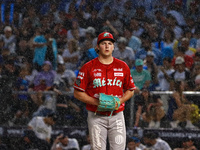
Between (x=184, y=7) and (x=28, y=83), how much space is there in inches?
194

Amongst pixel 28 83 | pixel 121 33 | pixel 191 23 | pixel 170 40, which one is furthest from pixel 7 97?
pixel 191 23

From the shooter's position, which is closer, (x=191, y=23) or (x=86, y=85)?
(x=86, y=85)

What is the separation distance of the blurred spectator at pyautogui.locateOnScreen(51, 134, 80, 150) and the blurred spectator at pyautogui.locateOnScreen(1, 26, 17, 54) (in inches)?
137

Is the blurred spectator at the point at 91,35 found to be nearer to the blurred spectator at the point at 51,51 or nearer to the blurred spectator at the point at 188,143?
the blurred spectator at the point at 51,51

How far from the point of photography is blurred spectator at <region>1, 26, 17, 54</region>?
473 inches

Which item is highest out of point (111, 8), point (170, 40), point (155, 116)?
point (111, 8)

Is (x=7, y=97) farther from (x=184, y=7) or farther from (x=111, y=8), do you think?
(x=184, y=7)

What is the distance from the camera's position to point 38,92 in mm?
9672

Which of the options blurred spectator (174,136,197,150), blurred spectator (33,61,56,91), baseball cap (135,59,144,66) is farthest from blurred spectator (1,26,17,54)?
blurred spectator (174,136,197,150)

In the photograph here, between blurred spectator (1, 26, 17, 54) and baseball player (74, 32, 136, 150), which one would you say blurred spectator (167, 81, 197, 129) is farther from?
blurred spectator (1, 26, 17, 54)

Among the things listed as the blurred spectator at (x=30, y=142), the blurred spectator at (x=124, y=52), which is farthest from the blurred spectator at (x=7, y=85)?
the blurred spectator at (x=124, y=52)

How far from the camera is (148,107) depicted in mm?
9219

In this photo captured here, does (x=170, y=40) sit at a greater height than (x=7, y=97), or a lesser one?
greater

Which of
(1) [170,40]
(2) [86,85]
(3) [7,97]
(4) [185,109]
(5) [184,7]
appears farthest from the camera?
(5) [184,7]
